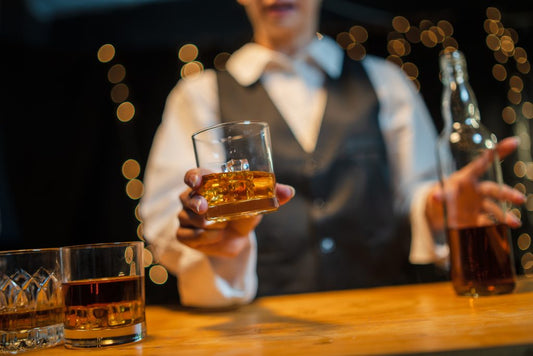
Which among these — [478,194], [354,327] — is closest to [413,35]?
[478,194]

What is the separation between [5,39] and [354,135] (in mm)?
1761

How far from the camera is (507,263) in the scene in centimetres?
100

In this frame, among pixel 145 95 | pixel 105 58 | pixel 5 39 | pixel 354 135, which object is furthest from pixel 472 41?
pixel 5 39

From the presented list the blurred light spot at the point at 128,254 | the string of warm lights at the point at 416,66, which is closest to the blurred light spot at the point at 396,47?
the string of warm lights at the point at 416,66

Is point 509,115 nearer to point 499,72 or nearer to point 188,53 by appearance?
point 499,72

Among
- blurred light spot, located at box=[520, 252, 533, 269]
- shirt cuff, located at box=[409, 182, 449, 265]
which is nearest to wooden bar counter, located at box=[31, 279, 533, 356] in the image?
shirt cuff, located at box=[409, 182, 449, 265]

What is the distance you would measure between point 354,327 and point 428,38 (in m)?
2.04

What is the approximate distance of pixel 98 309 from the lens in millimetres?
759

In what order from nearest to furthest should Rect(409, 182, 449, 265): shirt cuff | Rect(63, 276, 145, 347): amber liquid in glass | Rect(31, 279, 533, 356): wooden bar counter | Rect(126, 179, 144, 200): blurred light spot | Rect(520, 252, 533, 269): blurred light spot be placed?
1. Rect(31, 279, 533, 356): wooden bar counter
2. Rect(63, 276, 145, 347): amber liquid in glass
3. Rect(409, 182, 449, 265): shirt cuff
4. Rect(520, 252, 533, 269): blurred light spot
5. Rect(126, 179, 144, 200): blurred light spot

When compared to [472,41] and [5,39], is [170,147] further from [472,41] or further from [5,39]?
[472,41]

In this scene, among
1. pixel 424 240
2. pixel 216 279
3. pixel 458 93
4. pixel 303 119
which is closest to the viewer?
pixel 458 93

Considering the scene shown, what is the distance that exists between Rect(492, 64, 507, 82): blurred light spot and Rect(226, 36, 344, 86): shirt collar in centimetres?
104

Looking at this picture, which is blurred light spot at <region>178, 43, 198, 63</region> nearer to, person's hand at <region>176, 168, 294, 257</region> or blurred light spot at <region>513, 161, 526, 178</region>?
person's hand at <region>176, 168, 294, 257</region>

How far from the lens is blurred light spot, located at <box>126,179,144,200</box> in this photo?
2498 millimetres
